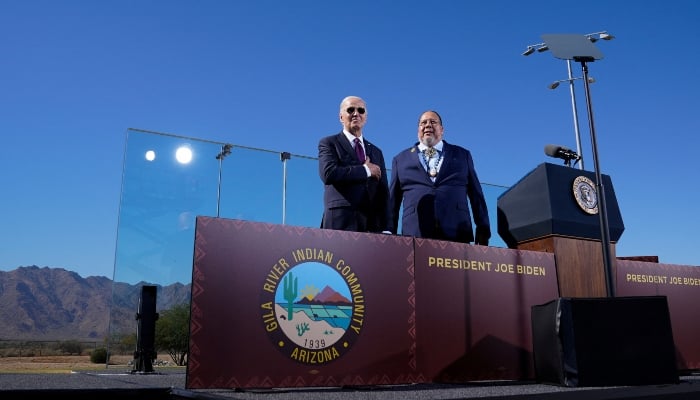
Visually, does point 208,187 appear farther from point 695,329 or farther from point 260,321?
point 695,329

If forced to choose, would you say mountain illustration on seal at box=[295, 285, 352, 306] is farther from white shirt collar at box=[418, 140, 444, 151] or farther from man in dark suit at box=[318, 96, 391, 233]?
white shirt collar at box=[418, 140, 444, 151]

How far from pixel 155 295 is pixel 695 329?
4.81 meters

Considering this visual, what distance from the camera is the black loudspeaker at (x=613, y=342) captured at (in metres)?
2.92

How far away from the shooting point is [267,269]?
9.07ft

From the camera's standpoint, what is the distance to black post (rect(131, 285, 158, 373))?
5594 millimetres

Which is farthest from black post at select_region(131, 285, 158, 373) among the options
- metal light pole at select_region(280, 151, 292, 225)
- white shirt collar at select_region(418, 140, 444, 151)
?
white shirt collar at select_region(418, 140, 444, 151)

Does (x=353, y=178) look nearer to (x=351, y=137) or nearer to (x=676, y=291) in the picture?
(x=351, y=137)

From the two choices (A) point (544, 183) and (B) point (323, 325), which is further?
(A) point (544, 183)

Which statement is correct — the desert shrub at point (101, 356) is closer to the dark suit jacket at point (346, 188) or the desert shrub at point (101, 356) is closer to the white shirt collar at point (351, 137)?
the dark suit jacket at point (346, 188)

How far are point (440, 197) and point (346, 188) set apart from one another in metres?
0.72

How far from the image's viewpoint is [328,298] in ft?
9.41

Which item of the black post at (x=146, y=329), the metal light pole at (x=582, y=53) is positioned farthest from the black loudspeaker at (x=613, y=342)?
the black post at (x=146, y=329)

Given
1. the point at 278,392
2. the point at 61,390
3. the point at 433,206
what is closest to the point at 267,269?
the point at 278,392

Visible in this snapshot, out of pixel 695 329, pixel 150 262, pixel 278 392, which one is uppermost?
pixel 150 262
